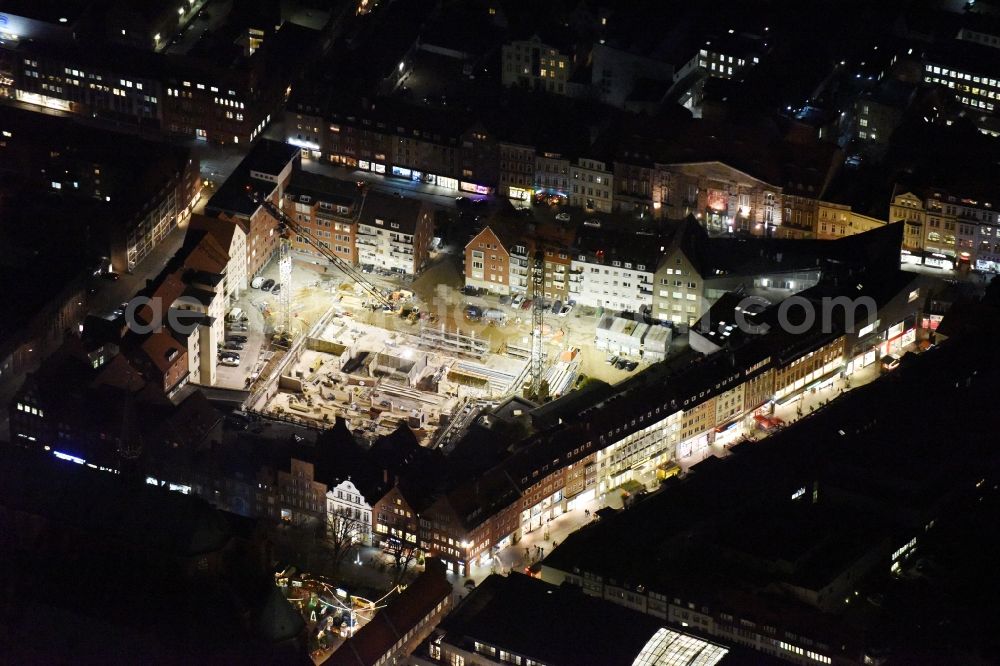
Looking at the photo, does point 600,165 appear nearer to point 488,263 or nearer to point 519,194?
point 519,194

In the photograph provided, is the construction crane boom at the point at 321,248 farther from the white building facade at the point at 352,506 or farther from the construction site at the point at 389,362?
the white building facade at the point at 352,506

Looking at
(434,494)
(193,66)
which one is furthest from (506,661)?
(193,66)

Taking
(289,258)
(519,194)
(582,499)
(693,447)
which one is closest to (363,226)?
(289,258)

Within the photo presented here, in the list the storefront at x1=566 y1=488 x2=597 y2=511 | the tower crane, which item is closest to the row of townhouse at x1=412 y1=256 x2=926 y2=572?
the storefront at x1=566 y1=488 x2=597 y2=511

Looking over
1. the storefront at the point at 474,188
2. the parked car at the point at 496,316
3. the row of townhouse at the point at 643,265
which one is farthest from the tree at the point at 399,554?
the storefront at the point at 474,188

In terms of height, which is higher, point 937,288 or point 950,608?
point 937,288

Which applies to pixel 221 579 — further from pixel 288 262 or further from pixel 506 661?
pixel 288 262
